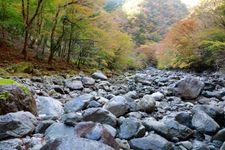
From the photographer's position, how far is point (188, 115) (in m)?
8.58

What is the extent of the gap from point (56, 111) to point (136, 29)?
236 ft

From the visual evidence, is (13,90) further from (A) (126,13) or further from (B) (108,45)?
(A) (126,13)

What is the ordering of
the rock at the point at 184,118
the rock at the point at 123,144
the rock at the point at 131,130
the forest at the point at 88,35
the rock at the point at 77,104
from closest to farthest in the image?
1. the rock at the point at 123,144
2. the rock at the point at 131,130
3. the rock at the point at 184,118
4. the rock at the point at 77,104
5. the forest at the point at 88,35

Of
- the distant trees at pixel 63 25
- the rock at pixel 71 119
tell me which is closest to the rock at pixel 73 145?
the rock at pixel 71 119

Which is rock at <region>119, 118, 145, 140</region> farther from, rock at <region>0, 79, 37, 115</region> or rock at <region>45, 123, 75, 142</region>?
rock at <region>0, 79, 37, 115</region>

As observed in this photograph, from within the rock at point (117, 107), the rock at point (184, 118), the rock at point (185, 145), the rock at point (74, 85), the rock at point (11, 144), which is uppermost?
the rock at point (11, 144)

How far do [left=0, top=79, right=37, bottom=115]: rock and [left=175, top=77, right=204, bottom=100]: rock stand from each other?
7655 mm

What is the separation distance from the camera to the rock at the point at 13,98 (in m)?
6.36

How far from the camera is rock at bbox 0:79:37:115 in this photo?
6.36m

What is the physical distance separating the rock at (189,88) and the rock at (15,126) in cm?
848

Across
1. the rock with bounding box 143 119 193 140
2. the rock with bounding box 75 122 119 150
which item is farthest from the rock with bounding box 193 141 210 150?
the rock with bounding box 75 122 119 150

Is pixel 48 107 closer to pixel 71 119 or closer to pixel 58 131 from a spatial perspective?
pixel 71 119

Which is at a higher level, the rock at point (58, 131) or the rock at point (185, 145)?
the rock at point (58, 131)

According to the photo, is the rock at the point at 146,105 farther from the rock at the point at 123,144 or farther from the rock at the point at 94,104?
the rock at the point at 123,144
